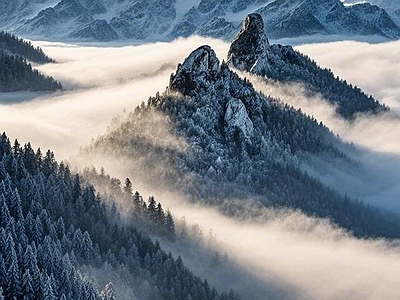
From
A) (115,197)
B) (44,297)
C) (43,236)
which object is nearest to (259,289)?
(115,197)

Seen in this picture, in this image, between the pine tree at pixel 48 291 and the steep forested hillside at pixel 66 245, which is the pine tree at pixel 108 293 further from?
the pine tree at pixel 48 291

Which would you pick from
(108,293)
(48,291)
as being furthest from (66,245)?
(48,291)

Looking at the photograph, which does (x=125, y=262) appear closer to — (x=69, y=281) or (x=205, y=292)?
(x=205, y=292)

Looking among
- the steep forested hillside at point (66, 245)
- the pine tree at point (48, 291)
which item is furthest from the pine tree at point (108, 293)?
the pine tree at point (48, 291)

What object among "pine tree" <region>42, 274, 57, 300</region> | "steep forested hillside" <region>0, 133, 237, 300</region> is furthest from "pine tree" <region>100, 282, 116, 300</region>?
"pine tree" <region>42, 274, 57, 300</region>

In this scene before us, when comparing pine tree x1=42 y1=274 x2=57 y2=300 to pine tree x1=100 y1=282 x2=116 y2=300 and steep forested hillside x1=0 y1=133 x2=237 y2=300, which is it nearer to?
steep forested hillside x1=0 y1=133 x2=237 y2=300

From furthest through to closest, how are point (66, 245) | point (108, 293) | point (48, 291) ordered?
1. point (66, 245)
2. point (108, 293)
3. point (48, 291)

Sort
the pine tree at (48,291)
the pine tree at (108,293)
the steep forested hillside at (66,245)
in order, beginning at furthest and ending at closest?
the pine tree at (108,293), the steep forested hillside at (66,245), the pine tree at (48,291)

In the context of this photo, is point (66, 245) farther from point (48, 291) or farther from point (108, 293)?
point (48, 291)

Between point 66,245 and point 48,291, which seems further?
point 66,245
